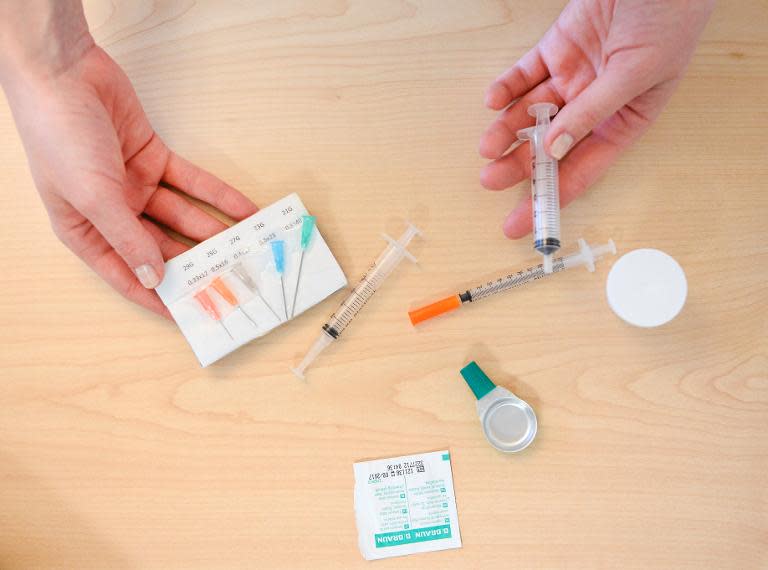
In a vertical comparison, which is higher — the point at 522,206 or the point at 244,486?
the point at 522,206

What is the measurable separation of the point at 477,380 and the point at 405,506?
282mm

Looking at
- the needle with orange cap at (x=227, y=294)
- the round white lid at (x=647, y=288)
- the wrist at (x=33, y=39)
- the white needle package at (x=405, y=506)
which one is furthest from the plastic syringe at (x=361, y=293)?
the wrist at (x=33, y=39)

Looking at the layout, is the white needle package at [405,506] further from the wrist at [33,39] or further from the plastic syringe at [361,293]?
the wrist at [33,39]

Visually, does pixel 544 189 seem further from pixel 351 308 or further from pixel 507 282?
pixel 351 308

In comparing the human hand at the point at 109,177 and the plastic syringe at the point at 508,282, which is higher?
the human hand at the point at 109,177

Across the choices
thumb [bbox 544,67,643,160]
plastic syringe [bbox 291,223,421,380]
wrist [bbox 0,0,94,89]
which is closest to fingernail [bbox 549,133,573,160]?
thumb [bbox 544,67,643,160]

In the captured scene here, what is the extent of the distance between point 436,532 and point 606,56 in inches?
37.8

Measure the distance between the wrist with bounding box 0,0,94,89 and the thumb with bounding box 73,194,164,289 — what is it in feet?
0.88

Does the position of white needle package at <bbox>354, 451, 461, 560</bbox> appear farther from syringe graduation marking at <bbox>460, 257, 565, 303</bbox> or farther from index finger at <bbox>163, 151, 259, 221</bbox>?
index finger at <bbox>163, 151, 259, 221</bbox>

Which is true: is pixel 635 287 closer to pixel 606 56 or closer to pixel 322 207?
pixel 606 56

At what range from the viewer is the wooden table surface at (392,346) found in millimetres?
1213

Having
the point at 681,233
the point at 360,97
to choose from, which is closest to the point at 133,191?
the point at 360,97

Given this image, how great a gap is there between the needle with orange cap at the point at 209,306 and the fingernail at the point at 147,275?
8 cm

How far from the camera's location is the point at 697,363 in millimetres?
1232
